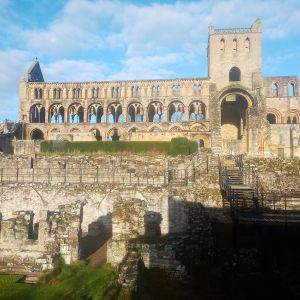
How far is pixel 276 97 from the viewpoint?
167 ft

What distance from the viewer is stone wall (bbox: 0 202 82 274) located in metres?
14.4

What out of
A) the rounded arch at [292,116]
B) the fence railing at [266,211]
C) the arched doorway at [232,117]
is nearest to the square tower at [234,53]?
the arched doorway at [232,117]

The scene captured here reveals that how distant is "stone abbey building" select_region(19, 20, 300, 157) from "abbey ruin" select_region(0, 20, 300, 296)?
0.15 metres

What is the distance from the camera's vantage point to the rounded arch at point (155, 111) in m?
53.8

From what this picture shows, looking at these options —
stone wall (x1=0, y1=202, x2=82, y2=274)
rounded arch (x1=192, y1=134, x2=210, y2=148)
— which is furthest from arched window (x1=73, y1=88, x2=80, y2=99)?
stone wall (x1=0, y1=202, x2=82, y2=274)

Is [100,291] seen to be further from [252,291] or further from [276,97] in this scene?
[276,97]

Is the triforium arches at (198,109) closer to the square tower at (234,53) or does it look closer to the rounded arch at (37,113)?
the square tower at (234,53)

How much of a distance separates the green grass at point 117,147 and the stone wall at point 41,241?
19.5 m

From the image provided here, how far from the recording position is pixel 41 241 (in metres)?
14.9

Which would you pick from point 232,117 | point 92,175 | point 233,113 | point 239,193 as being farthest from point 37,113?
point 239,193

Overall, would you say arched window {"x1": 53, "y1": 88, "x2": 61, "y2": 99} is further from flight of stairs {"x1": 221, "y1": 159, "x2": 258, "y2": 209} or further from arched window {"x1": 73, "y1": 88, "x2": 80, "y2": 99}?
flight of stairs {"x1": 221, "y1": 159, "x2": 258, "y2": 209}

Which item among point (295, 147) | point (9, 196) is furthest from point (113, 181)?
point (295, 147)

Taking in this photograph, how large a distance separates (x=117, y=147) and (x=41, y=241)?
68.3 feet

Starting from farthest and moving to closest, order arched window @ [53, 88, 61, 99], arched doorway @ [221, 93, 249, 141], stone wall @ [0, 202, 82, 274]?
1. arched window @ [53, 88, 61, 99]
2. arched doorway @ [221, 93, 249, 141]
3. stone wall @ [0, 202, 82, 274]
